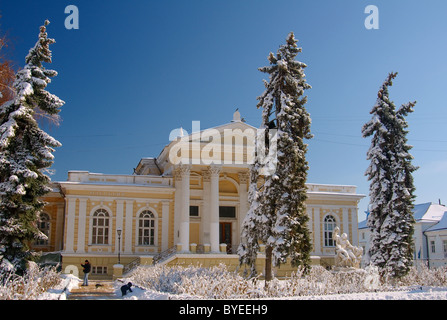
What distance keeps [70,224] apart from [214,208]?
33.5ft

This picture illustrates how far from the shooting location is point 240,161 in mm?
35062

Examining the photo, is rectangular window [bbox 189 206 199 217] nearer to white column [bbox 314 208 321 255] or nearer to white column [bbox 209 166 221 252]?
white column [bbox 209 166 221 252]

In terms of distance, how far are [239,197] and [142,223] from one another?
25.6 feet

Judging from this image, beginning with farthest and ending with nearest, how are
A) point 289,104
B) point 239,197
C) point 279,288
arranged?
point 239,197
point 289,104
point 279,288

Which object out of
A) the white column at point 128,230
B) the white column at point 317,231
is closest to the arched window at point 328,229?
the white column at point 317,231

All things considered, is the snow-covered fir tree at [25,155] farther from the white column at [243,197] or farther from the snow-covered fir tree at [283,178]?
the white column at [243,197]

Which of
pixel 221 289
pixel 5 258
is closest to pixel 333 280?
pixel 221 289

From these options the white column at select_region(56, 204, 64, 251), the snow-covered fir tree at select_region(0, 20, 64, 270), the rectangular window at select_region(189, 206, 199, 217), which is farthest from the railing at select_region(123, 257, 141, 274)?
the snow-covered fir tree at select_region(0, 20, 64, 270)

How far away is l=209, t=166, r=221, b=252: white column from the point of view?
110 feet

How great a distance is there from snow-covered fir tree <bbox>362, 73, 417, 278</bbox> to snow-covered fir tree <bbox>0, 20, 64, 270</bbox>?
55.6 feet

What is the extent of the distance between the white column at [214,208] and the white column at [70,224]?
9.77m

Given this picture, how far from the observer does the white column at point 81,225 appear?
33.3m

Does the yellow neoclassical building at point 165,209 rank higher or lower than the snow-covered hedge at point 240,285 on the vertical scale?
higher
